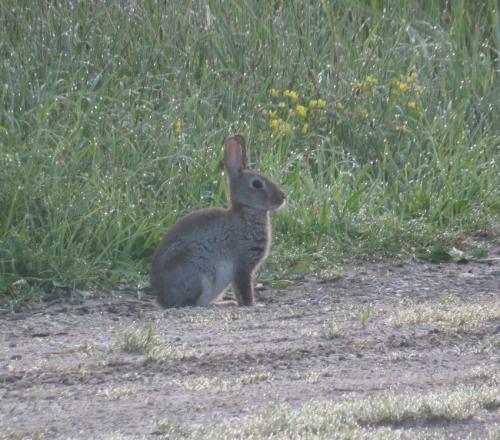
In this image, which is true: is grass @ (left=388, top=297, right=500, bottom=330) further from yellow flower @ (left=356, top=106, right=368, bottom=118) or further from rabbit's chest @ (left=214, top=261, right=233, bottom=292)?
yellow flower @ (left=356, top=106, right=368, bottom=118)

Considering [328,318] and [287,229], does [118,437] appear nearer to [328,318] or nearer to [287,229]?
[328,318]

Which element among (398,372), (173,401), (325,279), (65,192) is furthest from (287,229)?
(173,401)

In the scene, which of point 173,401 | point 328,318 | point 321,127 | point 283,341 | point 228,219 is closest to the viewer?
point 173,401

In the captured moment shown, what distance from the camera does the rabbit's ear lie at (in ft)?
28.0

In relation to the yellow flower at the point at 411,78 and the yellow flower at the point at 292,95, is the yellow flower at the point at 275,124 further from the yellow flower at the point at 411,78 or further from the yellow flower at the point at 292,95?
the yellow flower at the point at 411,78

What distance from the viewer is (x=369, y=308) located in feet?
24.1

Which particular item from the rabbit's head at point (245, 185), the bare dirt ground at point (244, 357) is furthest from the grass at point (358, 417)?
the rabbit's head at point (245, 185)

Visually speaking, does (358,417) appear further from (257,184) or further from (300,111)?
(300,111)

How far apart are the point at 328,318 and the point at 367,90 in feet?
14.0

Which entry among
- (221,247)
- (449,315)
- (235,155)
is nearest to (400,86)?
(235,155)

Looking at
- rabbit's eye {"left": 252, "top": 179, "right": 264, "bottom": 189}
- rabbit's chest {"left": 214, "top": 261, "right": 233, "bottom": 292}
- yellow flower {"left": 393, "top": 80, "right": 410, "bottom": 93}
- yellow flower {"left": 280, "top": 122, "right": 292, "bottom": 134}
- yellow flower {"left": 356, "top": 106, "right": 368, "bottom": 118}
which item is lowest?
rabbit's chest {"left": 214, "top": 261, "right": 233, "bottom": 292}

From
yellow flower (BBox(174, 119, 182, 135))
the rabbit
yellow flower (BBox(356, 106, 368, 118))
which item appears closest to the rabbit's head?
the rabbit

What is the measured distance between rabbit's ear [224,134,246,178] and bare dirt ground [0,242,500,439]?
0.83m

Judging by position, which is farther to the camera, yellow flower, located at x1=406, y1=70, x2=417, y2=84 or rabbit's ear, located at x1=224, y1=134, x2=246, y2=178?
yellow flower, located at x1=406, y1=70, x2=417, y2=84
